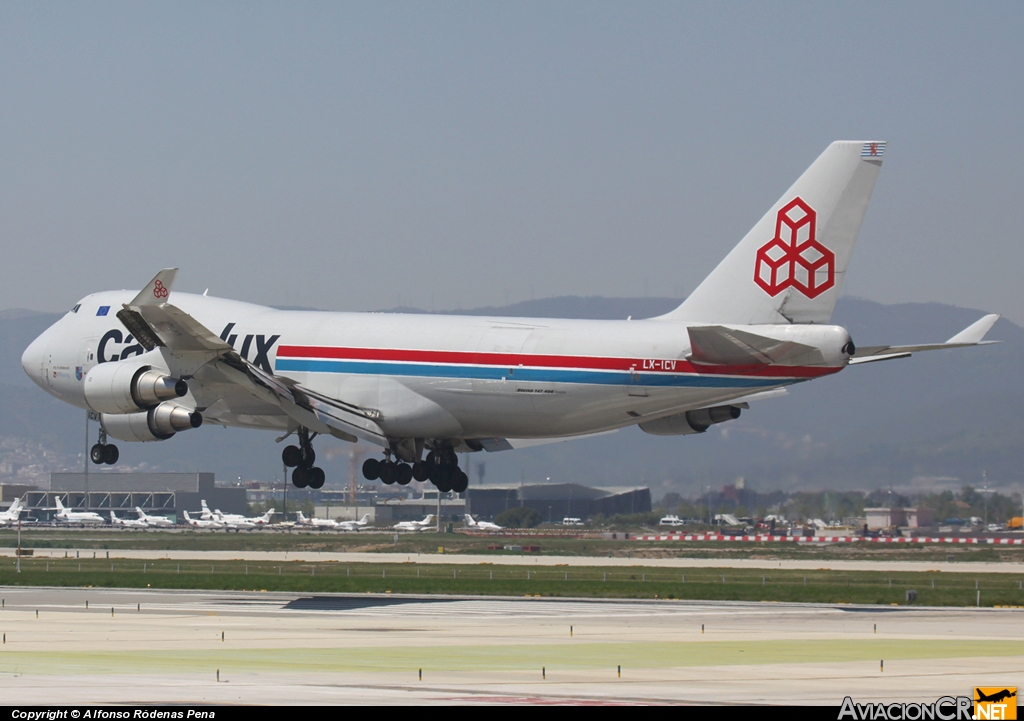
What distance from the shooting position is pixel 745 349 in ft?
128

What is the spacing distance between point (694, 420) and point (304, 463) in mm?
12664

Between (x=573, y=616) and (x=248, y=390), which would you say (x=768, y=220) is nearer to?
(x=573, y=616)

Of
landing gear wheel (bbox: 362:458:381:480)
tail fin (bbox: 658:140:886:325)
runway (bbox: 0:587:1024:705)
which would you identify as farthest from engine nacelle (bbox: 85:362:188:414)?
tail fin (bbox: 658:140:886:325)

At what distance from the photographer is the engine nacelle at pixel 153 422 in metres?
44.2

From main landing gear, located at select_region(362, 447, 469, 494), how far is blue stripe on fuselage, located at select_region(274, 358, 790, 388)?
4040 mm

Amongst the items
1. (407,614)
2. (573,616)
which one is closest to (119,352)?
(407,614)

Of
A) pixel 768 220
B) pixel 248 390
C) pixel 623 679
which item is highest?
pixel 768 220

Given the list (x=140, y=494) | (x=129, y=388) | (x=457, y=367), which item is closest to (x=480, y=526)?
(x=140, y=494)

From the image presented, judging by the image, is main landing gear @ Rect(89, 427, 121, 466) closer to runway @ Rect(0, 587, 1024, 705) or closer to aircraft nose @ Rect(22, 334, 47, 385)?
aircraft nose @ Rect(22, 334, 47, 385)

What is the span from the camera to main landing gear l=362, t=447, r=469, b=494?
158ft

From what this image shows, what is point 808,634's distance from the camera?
35.4 metres

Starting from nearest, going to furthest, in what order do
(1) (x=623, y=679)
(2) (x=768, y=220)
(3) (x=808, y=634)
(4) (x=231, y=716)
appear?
(4) (x=231, y=716), (1) (x=623, y=679), (3) (x=808, y=634), (2) (x=768, y=220)

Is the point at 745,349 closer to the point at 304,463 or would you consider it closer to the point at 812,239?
the point at 812,239

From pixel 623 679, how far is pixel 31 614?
76.1 ft
